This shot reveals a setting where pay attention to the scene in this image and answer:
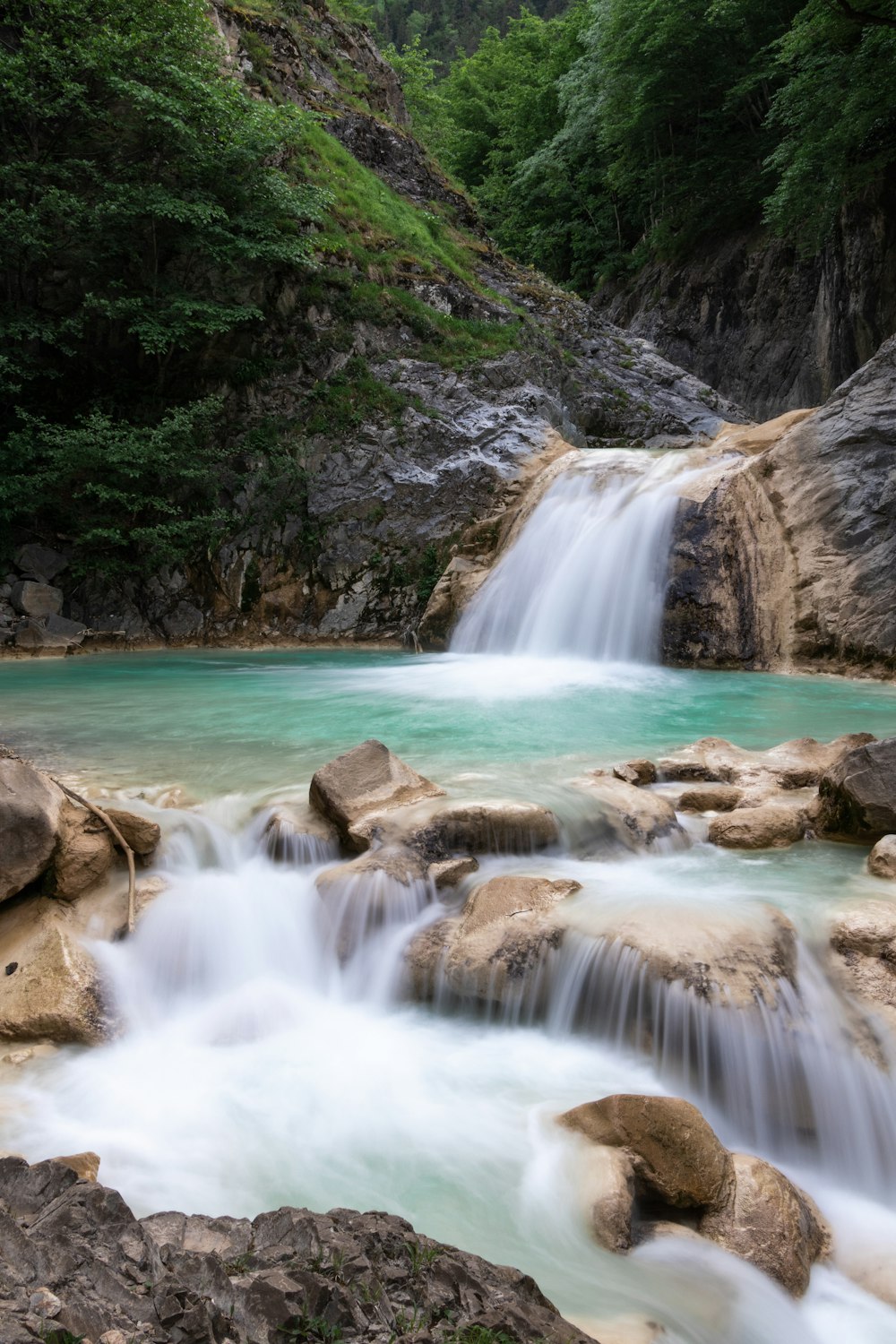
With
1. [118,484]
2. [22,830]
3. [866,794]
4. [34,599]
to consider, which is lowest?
[22,830]

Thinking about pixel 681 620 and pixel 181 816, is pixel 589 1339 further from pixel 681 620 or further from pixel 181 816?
pixel 681 620

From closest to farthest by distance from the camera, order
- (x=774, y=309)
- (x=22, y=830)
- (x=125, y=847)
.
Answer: (x=22, y=830) < (x=125, y=847) < (x=774, y=309)

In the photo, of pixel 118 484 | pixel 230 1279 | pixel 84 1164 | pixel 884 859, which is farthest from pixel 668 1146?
pixel 118 484

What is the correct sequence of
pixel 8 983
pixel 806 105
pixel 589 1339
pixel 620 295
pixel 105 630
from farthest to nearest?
pixel 620 295, pixel 806 105, pixel 105 630, pixel 8 983, pixel 589 1339

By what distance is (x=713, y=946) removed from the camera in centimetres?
363

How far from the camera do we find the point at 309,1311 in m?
1.67

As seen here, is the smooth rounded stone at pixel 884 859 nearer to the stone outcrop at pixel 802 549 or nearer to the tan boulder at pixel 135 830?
the tan boulder at pixel 135 830

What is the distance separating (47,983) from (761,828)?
12.3 feet

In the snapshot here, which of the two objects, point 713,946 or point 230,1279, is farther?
point 713,946

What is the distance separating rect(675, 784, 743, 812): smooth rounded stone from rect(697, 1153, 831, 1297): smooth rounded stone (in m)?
2.79

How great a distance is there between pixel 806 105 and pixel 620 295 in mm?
12104

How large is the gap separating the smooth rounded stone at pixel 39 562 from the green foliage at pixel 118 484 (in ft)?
1.00

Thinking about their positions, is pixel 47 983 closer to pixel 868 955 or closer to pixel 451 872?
pixel 451 872

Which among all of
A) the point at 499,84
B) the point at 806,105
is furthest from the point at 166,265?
the point at 499,84
